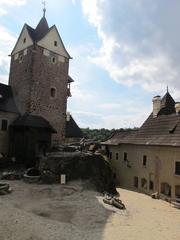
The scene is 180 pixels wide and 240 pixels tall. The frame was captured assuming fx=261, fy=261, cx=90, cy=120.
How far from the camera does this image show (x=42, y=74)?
84.2 feet

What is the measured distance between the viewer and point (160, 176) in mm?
21547

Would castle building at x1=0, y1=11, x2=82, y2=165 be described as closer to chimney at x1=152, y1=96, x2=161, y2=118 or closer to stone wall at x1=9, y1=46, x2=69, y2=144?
stone wall at x1=9, y1=46, x2=69, y2=144

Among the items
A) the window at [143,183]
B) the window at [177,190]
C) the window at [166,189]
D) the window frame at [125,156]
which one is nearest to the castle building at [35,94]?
the window frame at [125,156]

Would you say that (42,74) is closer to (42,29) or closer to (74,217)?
(42,29)

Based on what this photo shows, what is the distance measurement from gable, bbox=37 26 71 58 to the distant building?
1116cm

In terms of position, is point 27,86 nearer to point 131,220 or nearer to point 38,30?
point 38,30

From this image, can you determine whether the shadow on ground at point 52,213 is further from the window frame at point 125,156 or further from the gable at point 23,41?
the gable at point 23,41

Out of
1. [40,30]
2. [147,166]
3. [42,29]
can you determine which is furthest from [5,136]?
[147,166]

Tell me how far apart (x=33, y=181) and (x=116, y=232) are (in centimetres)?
887

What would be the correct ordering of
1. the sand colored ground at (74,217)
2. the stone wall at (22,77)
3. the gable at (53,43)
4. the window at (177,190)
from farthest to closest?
the gable at (53,43)
the stone wall at (22,77)
the window at (177,190)
the sand colored ground at (74,217)

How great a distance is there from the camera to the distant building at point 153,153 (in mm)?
20547

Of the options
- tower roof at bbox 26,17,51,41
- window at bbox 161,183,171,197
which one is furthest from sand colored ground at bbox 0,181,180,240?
tower roof at bbox 26,17,51,41

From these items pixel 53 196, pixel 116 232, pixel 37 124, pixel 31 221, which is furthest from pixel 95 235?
pixel 37 124

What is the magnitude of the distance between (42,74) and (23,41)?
433 cm
